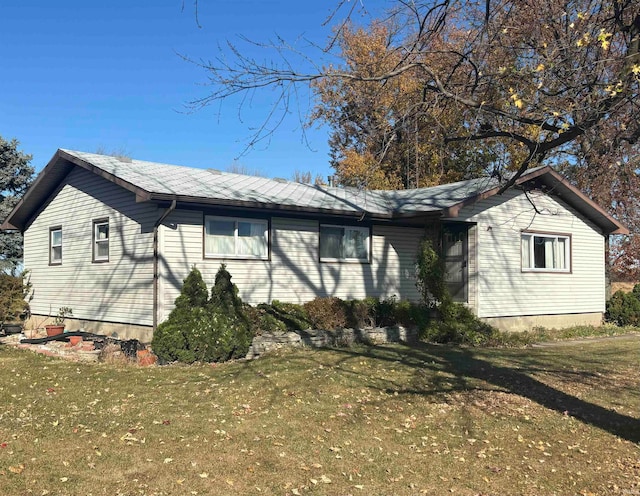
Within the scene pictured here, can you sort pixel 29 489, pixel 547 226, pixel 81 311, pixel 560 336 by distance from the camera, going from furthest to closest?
pixel 547 226, pixel 560 336, pixel 81 311, pixel 29 489

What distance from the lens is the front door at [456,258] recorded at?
15.5m

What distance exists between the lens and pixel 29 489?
15.5ft

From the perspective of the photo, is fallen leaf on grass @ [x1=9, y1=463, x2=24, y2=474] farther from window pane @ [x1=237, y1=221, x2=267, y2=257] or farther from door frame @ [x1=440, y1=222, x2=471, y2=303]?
door frame @ [x1=440, y1=222, x2=471, y2=303]

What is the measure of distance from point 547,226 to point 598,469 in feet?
Result: 40.1

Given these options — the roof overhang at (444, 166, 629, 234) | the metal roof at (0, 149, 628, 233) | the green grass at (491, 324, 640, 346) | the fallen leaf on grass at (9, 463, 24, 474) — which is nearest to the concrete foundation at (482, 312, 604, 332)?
the green grass at (491, 324, 640, 346)

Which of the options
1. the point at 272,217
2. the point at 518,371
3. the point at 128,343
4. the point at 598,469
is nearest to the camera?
the point at 598,469

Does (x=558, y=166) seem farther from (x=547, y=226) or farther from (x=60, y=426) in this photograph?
(x=60, y=426)

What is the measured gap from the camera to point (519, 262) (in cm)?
1605

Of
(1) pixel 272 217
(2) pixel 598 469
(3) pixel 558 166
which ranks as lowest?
(2) pixel 598 469

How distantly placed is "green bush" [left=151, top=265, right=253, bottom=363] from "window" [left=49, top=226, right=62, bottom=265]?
22.7 feet

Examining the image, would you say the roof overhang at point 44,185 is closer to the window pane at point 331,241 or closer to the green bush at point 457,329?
the window pane at point 331,241

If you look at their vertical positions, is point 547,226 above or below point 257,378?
above

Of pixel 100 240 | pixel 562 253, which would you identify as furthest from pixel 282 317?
pixel 562 253

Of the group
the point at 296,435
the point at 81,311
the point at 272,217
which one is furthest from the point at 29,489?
the point at 81,311
